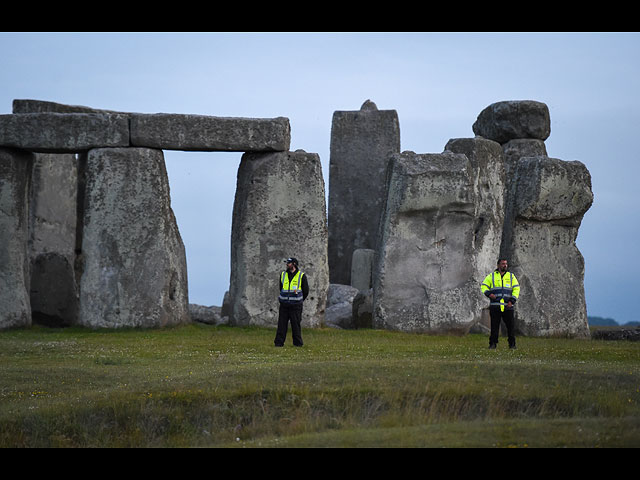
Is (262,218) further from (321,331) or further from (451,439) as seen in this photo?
(451,439)

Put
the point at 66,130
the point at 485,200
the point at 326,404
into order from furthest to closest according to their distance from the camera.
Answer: the point at 485,200
the point at 66,130
the point at 326,404

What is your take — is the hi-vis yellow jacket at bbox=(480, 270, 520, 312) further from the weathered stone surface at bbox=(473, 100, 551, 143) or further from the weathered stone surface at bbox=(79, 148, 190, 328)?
the weathered stone surface at bbox=(473, 100, 551, 143)

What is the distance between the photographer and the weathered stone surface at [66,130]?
25.4m

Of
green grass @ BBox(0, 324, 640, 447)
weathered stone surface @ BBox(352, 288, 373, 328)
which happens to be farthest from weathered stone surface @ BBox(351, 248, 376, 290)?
green grass @ BBox(0, 324, 640, 447)

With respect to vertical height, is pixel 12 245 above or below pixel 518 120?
below

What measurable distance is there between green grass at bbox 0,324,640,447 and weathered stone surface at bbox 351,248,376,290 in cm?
1427

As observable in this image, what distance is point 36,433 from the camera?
47.5ft

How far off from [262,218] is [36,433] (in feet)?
38.8

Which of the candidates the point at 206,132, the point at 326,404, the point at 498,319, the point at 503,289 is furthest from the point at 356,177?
the point at 326,404

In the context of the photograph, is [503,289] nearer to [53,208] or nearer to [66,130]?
[66,130]

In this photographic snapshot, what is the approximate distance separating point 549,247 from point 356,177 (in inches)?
376

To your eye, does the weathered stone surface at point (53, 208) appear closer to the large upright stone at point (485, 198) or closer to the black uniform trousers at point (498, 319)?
the large upright stone at point (485, 198)

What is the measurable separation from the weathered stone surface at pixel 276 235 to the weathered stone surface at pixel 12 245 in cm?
465

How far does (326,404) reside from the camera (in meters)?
14.9
